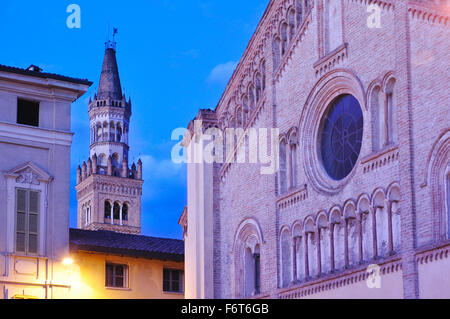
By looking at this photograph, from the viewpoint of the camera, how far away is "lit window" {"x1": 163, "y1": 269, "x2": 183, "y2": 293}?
4025cm

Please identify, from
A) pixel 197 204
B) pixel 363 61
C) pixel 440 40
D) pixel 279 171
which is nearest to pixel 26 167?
pixel 197 204

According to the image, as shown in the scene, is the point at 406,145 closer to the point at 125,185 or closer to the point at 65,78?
the point at 65,78

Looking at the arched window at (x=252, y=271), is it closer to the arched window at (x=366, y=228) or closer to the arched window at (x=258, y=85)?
the arched window at (x=258, y=85)

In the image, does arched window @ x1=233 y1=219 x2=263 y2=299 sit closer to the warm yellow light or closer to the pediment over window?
the warm yellow light

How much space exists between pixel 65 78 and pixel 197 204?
673cm

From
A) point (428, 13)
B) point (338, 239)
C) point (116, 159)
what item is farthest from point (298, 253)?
point (116, 159)

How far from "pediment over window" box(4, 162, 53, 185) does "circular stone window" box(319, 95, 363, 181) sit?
10663 mm

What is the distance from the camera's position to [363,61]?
27.6m

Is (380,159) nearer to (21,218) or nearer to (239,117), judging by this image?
(239,117)

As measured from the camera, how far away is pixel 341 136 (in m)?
29.3

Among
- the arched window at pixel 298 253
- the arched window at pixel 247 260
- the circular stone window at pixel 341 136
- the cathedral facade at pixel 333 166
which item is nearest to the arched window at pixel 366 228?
the cathedral facade at pixel 333 166
